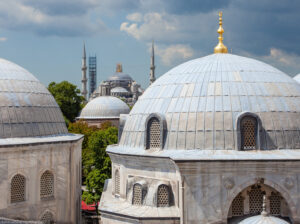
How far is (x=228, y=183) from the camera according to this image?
1398cm

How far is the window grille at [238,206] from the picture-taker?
14.4 metres

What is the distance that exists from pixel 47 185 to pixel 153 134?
241 inches

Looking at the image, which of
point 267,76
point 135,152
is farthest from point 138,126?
point 267,76

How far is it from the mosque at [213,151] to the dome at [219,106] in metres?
0.04

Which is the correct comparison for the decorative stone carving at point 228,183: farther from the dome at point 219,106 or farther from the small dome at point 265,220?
the small dome at point 265,220

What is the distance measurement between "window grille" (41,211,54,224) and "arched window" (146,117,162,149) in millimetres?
6348

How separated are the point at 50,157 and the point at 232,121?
28.4 feet

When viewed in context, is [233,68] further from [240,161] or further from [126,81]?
[126,81]

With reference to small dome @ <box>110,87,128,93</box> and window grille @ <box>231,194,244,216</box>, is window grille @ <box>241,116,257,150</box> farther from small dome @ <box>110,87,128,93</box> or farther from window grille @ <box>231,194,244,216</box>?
small dome @ <box>110,87,128,93</box>

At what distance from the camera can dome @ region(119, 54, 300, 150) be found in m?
15.0

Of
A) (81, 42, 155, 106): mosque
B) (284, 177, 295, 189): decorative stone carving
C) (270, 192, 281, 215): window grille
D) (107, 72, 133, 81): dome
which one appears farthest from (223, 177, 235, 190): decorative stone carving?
(107, 72, 133, 81): dome

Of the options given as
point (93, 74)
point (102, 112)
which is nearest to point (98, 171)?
point (102, 112)

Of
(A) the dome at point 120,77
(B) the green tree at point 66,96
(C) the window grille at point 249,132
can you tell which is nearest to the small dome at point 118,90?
(A) the dome at point 120,77

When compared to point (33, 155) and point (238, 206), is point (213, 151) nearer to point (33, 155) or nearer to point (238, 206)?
point (238, 206)
